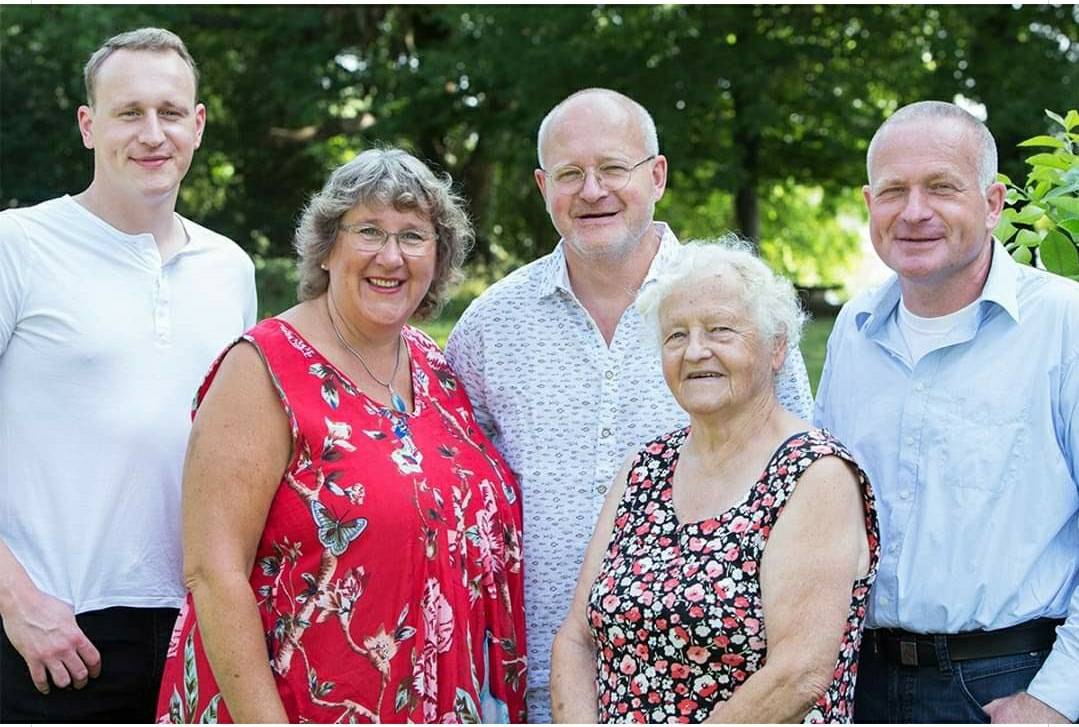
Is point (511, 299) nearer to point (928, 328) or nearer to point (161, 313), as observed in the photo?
point (161, 313)

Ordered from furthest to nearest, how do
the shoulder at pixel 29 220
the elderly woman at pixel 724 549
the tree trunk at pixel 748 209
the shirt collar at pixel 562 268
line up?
the tree trunk at pixel 748 209
the shirt collar at pixel 562 268
the shoulder at pixel 29 220
the elderly woman at pixel 724 549

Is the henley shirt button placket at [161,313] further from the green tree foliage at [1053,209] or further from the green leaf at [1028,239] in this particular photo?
the green leaf at [1028,239]

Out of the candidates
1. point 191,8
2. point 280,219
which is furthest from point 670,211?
point 191,8

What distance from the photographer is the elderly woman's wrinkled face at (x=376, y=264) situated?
297cm

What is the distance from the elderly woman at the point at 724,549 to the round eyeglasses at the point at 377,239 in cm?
57

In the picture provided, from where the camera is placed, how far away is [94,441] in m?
3.06

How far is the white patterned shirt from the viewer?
3244 millimetres

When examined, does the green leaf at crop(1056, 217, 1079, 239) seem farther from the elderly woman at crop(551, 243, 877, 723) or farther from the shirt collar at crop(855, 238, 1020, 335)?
the elderly woman at crop(551, 243, 877, 723)

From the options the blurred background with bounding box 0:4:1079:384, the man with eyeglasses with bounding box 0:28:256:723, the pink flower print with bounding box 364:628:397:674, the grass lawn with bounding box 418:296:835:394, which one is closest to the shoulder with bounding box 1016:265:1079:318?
the pink flower print with bounding box 364:628:397:674

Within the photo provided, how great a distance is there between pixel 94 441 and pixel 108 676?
60cm

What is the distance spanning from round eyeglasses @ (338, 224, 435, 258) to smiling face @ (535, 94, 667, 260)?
50 cm

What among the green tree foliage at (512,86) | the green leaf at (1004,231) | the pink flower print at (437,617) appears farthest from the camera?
the green tree foliage at (512,86)

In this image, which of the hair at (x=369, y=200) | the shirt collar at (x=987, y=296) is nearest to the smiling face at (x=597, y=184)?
the hair at (x=369, y=200)

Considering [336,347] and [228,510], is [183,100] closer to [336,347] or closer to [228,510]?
[336,347]
